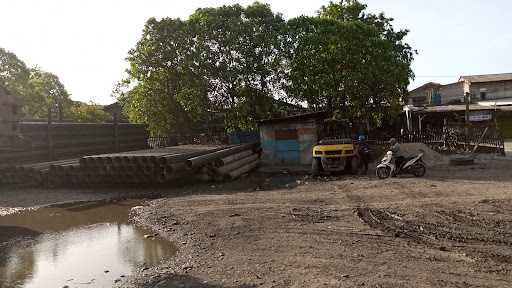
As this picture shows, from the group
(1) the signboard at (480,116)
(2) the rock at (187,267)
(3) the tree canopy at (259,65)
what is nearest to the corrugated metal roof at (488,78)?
(1) the signboard at (480,116)

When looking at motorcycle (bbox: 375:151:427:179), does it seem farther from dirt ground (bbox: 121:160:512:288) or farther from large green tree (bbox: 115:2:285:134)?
large green tree (bbox: 115:2:285:134)

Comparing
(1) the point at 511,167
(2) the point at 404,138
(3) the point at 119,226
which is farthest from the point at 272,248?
(2) the point at 404,138

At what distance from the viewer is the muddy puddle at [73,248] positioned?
6832 millimetres

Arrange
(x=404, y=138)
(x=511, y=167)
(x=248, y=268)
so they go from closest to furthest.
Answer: (x=248, y=268), (x=511, y=167), (x=404, y=138)

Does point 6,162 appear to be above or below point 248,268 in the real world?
above

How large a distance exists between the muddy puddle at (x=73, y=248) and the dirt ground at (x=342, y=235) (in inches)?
18.4

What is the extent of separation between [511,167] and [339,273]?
1305 centimetres

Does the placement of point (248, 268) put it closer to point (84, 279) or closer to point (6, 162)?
point (84, 279)

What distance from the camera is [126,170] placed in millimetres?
15109

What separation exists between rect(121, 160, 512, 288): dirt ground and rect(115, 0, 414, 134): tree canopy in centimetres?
936

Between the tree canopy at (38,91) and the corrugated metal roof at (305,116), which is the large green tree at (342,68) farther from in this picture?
the tree canopy at (38,91)

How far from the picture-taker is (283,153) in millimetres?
20625

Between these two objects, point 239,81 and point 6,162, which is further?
point 239,81

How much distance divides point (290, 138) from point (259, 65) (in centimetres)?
398
